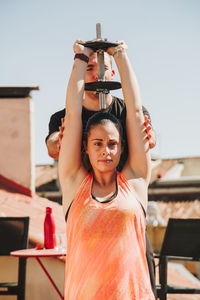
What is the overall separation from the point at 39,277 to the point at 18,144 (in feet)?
8.25

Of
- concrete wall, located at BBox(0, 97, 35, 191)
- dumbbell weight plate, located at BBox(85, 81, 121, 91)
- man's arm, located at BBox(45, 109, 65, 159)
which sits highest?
concrete wall, located at BBox(0, 97, 35, 191)

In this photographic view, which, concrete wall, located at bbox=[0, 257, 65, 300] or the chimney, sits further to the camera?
the chimney

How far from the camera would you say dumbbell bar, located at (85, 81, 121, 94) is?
6.34 feet

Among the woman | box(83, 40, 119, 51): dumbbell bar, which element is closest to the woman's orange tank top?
the woman

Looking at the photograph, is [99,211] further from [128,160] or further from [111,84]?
[111,84]

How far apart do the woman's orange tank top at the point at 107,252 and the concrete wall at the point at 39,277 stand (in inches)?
114

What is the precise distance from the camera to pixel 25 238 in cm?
405

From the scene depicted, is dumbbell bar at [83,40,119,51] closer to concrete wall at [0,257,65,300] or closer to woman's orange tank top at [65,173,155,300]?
woman's orange tank top at [65,173,155,300]

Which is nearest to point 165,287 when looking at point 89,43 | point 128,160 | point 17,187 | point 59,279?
point 59,279

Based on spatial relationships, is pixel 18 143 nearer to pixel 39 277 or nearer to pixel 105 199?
pixel 39 277

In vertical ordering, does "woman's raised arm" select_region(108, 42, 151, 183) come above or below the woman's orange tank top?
above

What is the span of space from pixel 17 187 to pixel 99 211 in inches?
192

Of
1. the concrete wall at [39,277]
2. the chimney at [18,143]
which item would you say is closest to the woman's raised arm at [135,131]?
the concrete wall at [39,277]

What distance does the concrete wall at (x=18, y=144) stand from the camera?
20.9 feet
